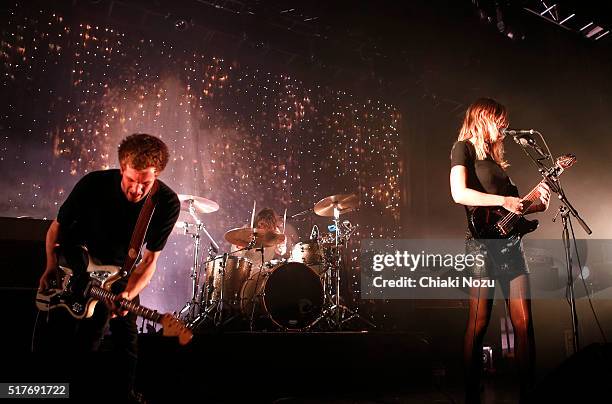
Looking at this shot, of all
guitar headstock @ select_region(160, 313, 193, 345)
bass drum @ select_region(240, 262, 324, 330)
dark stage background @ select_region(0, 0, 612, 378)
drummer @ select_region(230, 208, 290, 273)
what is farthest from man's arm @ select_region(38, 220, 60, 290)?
dark stage background @ select_region(0, 0, 612, 378)

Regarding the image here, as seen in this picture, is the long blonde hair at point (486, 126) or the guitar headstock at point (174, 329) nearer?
the guitar headstock at point (174, 329)

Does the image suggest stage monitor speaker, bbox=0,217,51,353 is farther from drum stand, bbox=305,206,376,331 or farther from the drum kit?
drum stand, bbox=305,206,376,331

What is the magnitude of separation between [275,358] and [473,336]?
78.1 inches

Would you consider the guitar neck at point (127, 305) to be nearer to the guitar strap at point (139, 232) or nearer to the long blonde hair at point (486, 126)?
the guitar strap at point (139, 232)

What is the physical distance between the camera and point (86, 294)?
8.38 ft

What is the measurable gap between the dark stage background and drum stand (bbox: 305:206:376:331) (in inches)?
25.5

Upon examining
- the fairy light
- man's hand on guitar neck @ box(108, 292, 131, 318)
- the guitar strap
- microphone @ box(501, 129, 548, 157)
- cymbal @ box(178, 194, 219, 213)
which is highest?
the fairy light

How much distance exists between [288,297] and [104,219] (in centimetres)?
304

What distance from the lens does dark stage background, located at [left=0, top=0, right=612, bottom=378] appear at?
6.77 meters

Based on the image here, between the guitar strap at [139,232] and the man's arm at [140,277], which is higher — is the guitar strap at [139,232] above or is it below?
above

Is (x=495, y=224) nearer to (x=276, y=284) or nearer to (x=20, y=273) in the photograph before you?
(x=276, y=284)

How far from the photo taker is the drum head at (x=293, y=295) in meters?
5.32

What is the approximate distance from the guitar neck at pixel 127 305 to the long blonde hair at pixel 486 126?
2281 mm

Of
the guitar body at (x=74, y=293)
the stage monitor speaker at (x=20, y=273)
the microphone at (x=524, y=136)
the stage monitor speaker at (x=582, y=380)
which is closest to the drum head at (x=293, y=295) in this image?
the stage monitor speaker at (x=20, y=273)
